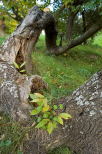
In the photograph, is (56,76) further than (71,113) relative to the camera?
Yes

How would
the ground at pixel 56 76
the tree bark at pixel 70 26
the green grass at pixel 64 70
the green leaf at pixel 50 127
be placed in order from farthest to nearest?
the tree bark at pixel 70 26, the green grass at pixel 64 70, the ground at pixel 56 76, the green leaf at pixel 50 127

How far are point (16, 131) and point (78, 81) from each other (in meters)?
3.19

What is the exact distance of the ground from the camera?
7.20 feet

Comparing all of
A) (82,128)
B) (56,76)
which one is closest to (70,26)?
(56,76)

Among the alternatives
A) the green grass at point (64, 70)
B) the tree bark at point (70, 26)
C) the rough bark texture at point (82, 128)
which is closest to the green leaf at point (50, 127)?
the rough bark texture at point (82, 128)

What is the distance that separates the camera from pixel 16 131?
225 cm

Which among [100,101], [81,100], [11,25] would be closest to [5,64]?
[81,100]

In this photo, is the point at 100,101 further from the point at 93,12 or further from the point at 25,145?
the point at 93,12

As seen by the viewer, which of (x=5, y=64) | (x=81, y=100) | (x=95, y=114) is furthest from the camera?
(x=5, y=64)

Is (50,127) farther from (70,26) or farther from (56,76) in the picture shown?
(70,26)

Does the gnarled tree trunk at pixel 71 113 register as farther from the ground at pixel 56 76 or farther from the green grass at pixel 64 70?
the green grass at pixel 64 70

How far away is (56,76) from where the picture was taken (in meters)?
5.38

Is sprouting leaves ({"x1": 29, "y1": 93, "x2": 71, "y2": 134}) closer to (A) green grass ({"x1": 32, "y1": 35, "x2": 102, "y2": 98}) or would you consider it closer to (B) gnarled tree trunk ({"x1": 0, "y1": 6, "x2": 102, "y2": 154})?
(B) gnarled tree trunk ({"x1": 0, "y1": 6, "x2": 102, "y2": 154})

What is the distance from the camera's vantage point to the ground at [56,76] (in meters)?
2.19
